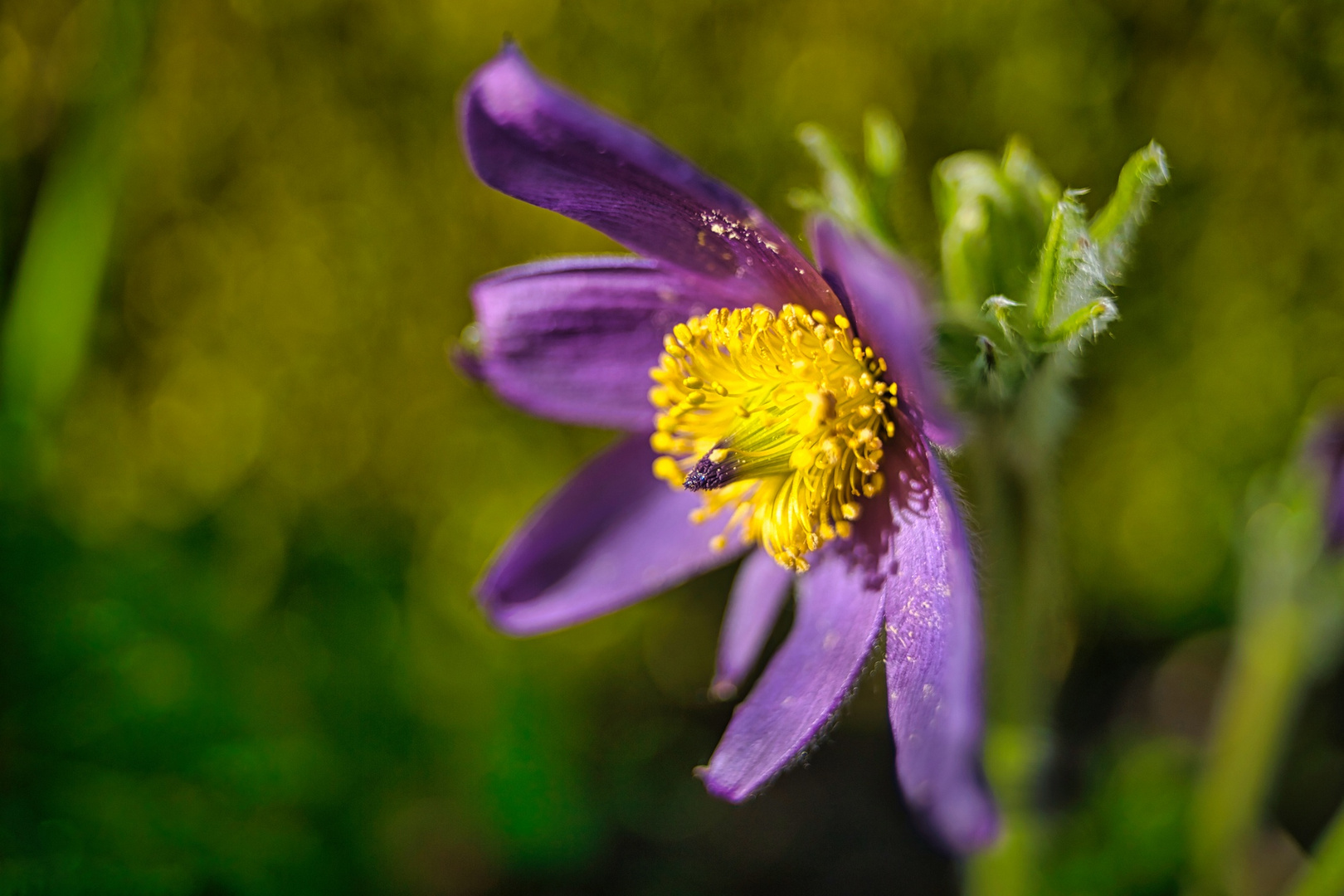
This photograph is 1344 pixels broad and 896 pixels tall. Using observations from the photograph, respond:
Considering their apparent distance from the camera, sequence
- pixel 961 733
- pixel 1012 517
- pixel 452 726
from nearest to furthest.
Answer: pixel 961 733, pixel 1012 517, pixel 452 726

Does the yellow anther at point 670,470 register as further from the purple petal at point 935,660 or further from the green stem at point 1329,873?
the green stem at point 1329,873

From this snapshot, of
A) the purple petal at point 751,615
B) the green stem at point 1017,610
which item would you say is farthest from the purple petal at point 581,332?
the green stem at point 1017,610

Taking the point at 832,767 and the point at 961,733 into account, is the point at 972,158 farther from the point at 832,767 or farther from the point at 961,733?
the point at 832,767

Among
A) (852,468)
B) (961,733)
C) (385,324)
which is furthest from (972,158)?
(385,324)

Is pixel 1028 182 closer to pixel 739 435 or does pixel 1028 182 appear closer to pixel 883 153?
pixel 883 153

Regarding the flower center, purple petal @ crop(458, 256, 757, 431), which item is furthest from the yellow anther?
purple petal @ crop(458, 256, 757, 431)

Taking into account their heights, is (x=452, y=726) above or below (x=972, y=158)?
below
